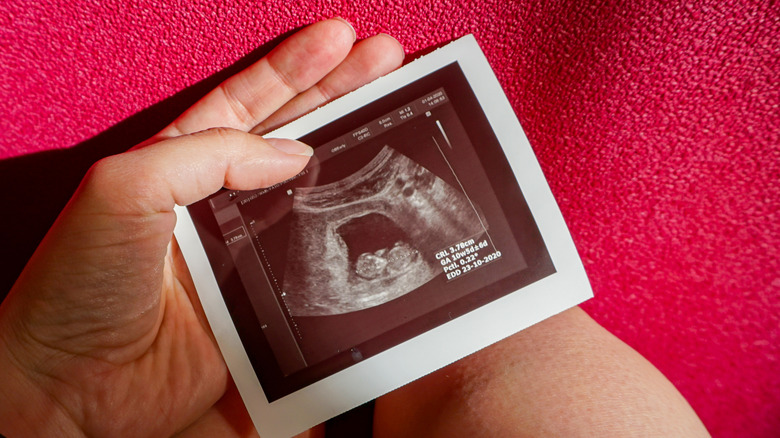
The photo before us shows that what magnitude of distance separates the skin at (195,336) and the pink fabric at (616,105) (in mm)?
68

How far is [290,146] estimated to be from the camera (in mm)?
547

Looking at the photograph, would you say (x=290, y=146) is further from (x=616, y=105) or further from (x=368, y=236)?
(x=616, y=105)

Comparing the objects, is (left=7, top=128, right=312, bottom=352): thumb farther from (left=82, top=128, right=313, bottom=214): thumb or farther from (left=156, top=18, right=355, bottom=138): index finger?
(left=156, top=18, right=355, bottom=138): index finger

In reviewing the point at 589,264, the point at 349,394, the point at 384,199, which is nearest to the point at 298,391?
the point at 349,394

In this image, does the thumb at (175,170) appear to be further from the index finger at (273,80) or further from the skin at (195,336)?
the index finger at (273,80)

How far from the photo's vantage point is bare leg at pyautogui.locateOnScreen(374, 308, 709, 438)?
1.67ft

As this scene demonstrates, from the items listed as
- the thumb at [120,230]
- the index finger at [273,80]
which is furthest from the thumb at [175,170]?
the index finger at [273,80]

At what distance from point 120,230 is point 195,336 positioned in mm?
164

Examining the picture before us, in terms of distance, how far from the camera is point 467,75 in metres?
0.57

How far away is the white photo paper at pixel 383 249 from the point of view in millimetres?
568

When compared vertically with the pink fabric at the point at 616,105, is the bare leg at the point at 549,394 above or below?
below

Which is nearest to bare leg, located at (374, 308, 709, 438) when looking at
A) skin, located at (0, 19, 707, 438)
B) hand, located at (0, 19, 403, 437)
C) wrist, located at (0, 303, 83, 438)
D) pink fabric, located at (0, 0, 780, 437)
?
skin, located at (0, 19, 707, 438)

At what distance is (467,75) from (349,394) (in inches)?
14.7

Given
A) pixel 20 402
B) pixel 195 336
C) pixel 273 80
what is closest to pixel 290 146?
pixel 273 80
